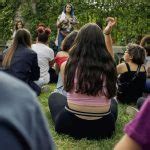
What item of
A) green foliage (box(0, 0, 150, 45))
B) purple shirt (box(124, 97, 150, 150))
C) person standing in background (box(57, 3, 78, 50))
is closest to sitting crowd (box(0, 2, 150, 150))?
purple shirt (box(124, 97, 150, 150))

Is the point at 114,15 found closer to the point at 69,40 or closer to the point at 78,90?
the point at 69,40

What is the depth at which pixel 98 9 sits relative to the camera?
15.5m

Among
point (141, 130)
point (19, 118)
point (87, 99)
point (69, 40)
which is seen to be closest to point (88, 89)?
point (87, 99)

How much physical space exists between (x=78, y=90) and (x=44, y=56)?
3.69 metres

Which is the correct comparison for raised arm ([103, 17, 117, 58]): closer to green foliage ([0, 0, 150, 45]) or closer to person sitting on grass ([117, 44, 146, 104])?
person sitting on grass ([117, 44, 146, 104])

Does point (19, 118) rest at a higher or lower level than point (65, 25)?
higher

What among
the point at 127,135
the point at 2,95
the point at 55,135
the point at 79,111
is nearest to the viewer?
the point at 2,95

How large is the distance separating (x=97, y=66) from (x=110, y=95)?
0.38 metres

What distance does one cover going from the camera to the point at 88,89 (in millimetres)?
5867

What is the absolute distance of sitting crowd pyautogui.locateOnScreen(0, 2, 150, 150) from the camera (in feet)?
4.28

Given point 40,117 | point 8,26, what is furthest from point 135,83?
point 8,26

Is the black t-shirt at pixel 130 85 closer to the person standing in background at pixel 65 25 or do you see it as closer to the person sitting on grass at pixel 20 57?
the person sitting on grass at pixel 20 57

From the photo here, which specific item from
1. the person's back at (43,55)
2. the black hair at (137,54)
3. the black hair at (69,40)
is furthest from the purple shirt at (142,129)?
the person's back at (43,55)

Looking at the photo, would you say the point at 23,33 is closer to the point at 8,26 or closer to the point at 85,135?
the point at 85,135
